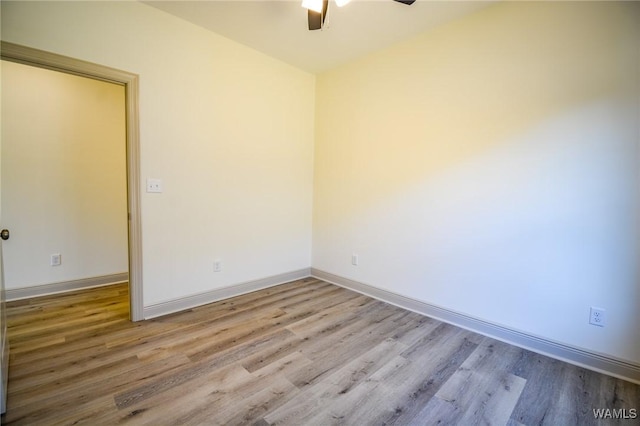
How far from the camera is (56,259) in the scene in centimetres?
304

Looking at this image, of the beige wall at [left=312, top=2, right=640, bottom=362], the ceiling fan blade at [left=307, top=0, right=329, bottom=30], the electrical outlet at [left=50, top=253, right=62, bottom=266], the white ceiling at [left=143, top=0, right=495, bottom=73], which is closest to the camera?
the beige wall at [left=312, top=2, right=640, bottom=362]

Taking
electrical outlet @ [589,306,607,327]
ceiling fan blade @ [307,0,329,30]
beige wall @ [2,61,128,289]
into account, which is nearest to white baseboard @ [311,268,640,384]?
electrical outlet @ [589,306,607,327]

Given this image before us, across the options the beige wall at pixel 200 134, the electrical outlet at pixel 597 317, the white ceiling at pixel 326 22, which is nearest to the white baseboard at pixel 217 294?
the beige wall at pixel 200 134

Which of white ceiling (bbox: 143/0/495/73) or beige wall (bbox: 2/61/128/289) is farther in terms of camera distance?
beige wall (bbox: 2/61/128/289)

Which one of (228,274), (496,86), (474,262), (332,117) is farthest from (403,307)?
(332,117)

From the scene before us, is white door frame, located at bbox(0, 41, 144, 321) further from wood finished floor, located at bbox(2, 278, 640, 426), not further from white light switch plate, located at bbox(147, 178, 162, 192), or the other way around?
wood finished floor, located at bbox(2, 278, 640, 426)

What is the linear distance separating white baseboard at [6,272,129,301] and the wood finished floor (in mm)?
330

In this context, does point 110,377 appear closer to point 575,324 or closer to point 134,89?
point 134,89

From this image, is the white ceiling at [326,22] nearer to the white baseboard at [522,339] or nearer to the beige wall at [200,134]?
the beige wall at [200,134]

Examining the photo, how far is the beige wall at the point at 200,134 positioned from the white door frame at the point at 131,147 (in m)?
0.05

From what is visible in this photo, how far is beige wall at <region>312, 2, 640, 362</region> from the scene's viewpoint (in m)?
1.79

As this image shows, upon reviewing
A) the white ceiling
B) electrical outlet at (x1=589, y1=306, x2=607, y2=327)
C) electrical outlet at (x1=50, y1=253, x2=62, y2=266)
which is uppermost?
the white ceiling

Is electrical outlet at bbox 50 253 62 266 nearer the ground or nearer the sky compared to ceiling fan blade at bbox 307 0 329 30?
nearer the ground

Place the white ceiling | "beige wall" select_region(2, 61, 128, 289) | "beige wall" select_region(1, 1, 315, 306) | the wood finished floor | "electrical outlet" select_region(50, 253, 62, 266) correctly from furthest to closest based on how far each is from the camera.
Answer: "electrical outlet" select_region(50, 253, 62, 266) → "beige wall" select_region(2, 61, 128, 289) → the white ceiling → "beige wall" select_region(1, 1, 315, 306) → the wood finished floor
